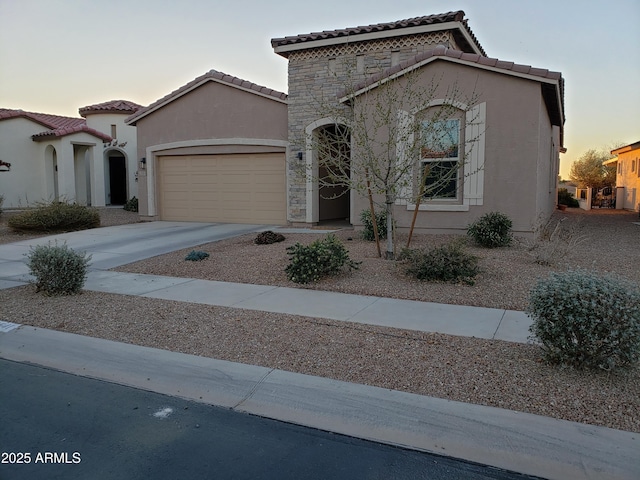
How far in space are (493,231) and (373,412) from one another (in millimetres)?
7950

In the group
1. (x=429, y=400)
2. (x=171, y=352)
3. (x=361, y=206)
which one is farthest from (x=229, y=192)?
(x=429, y=400)

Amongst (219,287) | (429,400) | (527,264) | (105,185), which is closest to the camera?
(429,400)

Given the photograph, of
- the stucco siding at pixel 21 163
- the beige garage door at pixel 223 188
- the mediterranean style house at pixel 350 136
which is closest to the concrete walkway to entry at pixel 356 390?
the mediterranean style house at pixel 350 136

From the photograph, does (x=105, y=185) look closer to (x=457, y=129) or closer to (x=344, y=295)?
(x=457, y=129)

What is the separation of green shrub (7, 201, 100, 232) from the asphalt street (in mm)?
12626

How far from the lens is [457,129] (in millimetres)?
12641

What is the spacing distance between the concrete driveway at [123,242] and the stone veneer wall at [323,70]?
2.03 metres

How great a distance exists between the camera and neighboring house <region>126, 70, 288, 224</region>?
56.7 feet

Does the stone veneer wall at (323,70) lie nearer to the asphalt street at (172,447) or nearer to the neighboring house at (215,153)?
the neighboring house at (215,153)

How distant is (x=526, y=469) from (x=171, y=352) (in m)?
3.82

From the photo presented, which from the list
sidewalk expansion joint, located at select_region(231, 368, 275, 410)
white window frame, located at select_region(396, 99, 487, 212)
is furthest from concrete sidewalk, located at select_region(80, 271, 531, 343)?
white window frame, located at select_region(396, 99, 487, 212)

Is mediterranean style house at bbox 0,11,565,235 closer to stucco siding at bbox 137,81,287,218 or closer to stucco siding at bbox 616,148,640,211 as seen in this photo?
stucco siding at bbox 137,81,287,218

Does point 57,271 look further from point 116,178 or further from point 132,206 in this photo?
point 116,178

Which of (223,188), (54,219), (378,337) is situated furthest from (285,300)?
(54,219)
